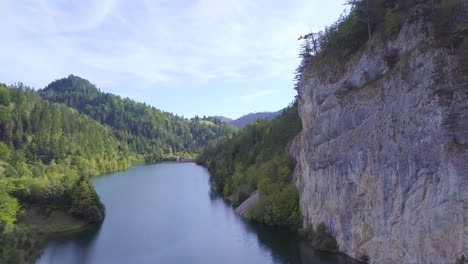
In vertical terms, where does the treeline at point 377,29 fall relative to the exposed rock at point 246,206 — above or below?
above

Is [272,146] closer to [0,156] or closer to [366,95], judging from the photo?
[366,95]

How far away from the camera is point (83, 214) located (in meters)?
66.4

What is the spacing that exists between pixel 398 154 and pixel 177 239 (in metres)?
30.6

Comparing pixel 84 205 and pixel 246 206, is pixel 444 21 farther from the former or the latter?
pixel 84 205

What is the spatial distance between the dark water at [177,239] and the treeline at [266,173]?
2.35 meters

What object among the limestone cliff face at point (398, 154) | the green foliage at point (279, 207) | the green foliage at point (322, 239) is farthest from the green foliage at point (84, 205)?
the limestone cliff face at point (398, 154)

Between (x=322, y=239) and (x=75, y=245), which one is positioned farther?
(x=75, y=245)

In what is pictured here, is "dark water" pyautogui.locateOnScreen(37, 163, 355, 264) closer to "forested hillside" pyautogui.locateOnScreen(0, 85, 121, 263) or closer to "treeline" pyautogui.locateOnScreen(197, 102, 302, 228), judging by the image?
"treeline" pyautogui.locateOnScreen(197, 102, 302, 228)

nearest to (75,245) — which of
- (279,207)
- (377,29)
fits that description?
(279,207)

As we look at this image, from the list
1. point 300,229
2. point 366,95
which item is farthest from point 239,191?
point 366,95

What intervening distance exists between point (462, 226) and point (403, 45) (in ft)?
53.6

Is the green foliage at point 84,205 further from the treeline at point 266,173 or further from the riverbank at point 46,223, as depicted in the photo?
the treeline at point 266,173

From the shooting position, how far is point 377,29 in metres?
44.1

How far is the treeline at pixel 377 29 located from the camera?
35.9m
